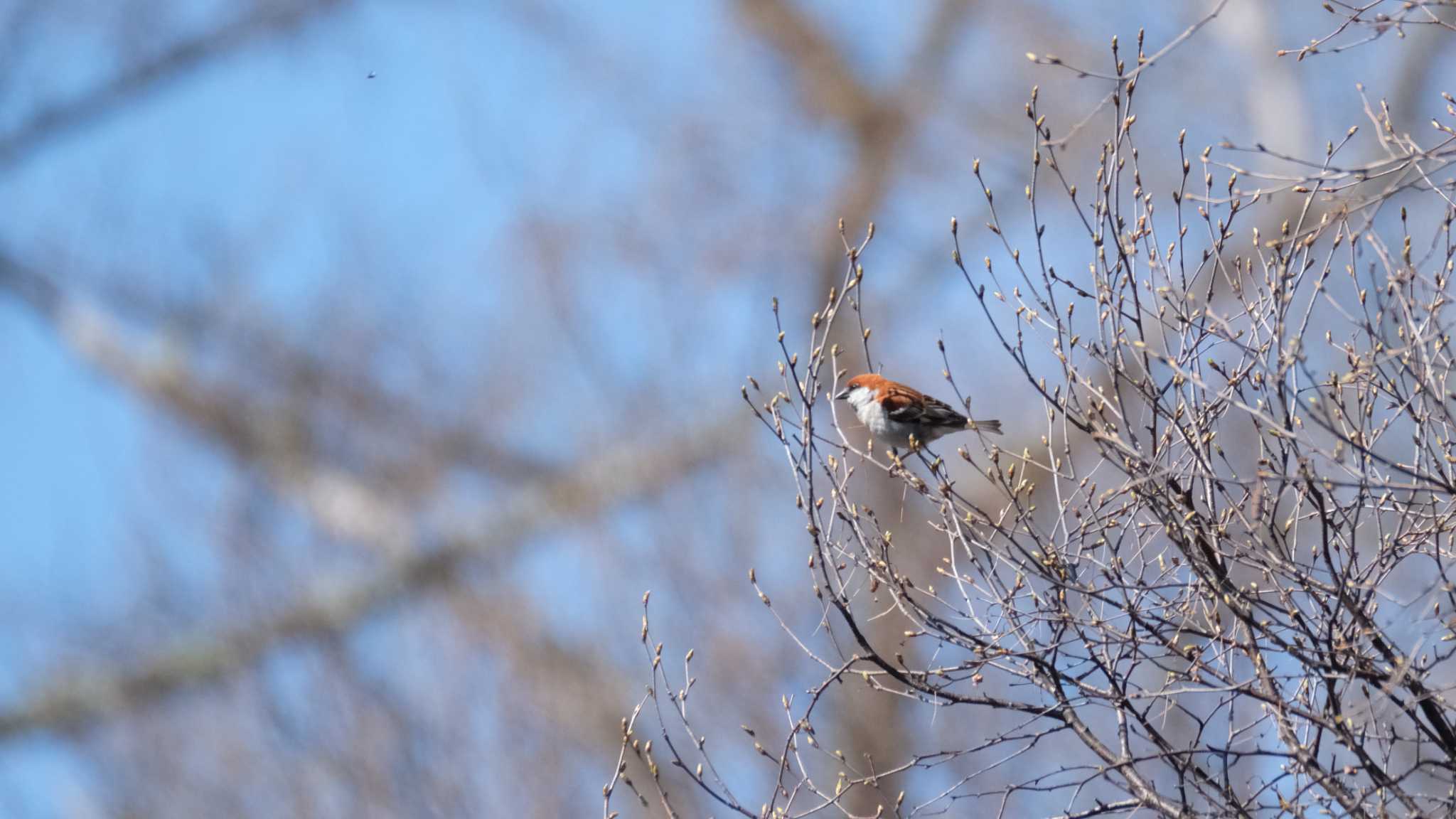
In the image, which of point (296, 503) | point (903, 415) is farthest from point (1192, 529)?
point (296, 503)

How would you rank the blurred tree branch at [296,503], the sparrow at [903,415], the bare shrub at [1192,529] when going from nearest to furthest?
the bare shrub at [1192,529]
the sparrow at [903,415]
the blurred tree branch at [296,503]

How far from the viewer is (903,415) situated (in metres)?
6.15

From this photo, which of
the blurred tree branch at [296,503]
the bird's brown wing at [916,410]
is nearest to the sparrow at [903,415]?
the bird's brown wing at [916,410]

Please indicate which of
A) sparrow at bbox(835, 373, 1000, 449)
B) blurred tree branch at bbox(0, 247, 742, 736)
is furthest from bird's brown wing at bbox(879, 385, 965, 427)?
blurred tree branch at bbox(0, 247, 742, 736)

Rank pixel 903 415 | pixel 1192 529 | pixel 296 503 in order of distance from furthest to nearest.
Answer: pixel 296 503
pixel 903 415
pixel 1192 529

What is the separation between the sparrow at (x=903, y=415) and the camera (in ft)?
20.2

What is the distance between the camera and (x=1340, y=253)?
474 inches

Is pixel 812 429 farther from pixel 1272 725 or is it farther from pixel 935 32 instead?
pixel 935 32

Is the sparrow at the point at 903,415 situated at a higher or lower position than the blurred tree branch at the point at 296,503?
lower

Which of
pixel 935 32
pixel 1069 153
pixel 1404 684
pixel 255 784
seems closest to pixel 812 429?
pixel 1404 684

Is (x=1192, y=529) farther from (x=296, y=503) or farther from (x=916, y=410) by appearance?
(x=296, y=503)

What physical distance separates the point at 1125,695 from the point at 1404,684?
0.72 metres

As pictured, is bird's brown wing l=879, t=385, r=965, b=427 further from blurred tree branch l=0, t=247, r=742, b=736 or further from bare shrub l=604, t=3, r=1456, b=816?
blurred tree branch l=0, t=247, r=742, b=736

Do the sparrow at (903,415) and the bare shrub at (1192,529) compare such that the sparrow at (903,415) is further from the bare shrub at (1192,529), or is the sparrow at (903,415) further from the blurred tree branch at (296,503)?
the blurred tree branch at (296,503)
